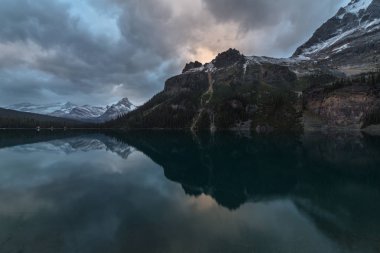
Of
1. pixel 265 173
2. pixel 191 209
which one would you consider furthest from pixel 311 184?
pixel 191 209

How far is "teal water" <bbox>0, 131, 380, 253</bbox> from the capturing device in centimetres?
3231

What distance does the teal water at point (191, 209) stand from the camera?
106 ft

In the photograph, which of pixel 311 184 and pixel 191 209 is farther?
pixel 311 184

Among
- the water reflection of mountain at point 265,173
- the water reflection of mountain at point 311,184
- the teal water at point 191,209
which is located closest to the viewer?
the teal water at point 191,209

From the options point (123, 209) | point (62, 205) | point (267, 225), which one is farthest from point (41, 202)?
point (267, 225)

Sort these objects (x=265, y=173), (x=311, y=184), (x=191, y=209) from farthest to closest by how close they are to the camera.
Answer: (x=265, y=173), (x=311, y=184), (x=191, y=209)

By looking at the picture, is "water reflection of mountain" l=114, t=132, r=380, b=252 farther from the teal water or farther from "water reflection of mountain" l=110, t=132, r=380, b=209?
the teal water

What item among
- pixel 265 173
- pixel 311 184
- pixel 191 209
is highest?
pixel 191 209

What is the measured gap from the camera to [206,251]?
30.2 m

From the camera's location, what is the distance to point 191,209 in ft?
152

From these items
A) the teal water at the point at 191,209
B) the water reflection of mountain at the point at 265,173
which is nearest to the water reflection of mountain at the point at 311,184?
the water reflection of mountain at the point at 265,173

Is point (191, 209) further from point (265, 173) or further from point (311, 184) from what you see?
point (265, 173)

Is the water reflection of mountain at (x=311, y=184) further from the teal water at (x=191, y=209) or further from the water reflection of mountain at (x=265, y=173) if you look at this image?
the teal water at (x=191, y=209)

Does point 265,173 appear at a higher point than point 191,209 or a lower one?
lower
